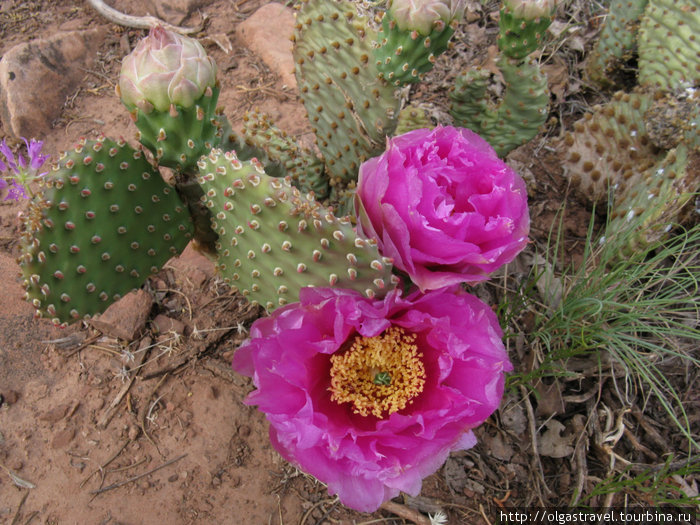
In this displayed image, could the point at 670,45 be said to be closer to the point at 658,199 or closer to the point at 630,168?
the point at 630,168

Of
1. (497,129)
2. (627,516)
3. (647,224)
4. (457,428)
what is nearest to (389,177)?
(457,428)

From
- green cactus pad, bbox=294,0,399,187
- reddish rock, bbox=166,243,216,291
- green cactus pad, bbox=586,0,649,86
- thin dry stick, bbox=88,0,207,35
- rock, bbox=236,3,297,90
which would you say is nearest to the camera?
green cactus pad, bbox=294,0,399,187

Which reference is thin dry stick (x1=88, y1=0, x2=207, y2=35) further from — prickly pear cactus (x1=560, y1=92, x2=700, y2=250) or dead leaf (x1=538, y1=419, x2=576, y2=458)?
dead leaf (x1=538, y1=419, x2=576, y2=458)

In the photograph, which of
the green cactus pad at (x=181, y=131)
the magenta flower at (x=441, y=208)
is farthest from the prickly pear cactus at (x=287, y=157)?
the magenta flower at (x=441, y=208)

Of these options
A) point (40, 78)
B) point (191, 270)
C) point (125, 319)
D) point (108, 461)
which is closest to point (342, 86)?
point (191, 270)

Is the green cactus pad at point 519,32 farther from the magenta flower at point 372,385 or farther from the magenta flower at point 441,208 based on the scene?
the magenta flower at point 372,385

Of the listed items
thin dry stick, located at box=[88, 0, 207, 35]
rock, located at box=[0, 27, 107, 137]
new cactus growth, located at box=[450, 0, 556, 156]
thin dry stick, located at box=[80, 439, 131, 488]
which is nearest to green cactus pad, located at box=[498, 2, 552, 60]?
new cactus growth, located at box=[450, 0, 556, 156]
